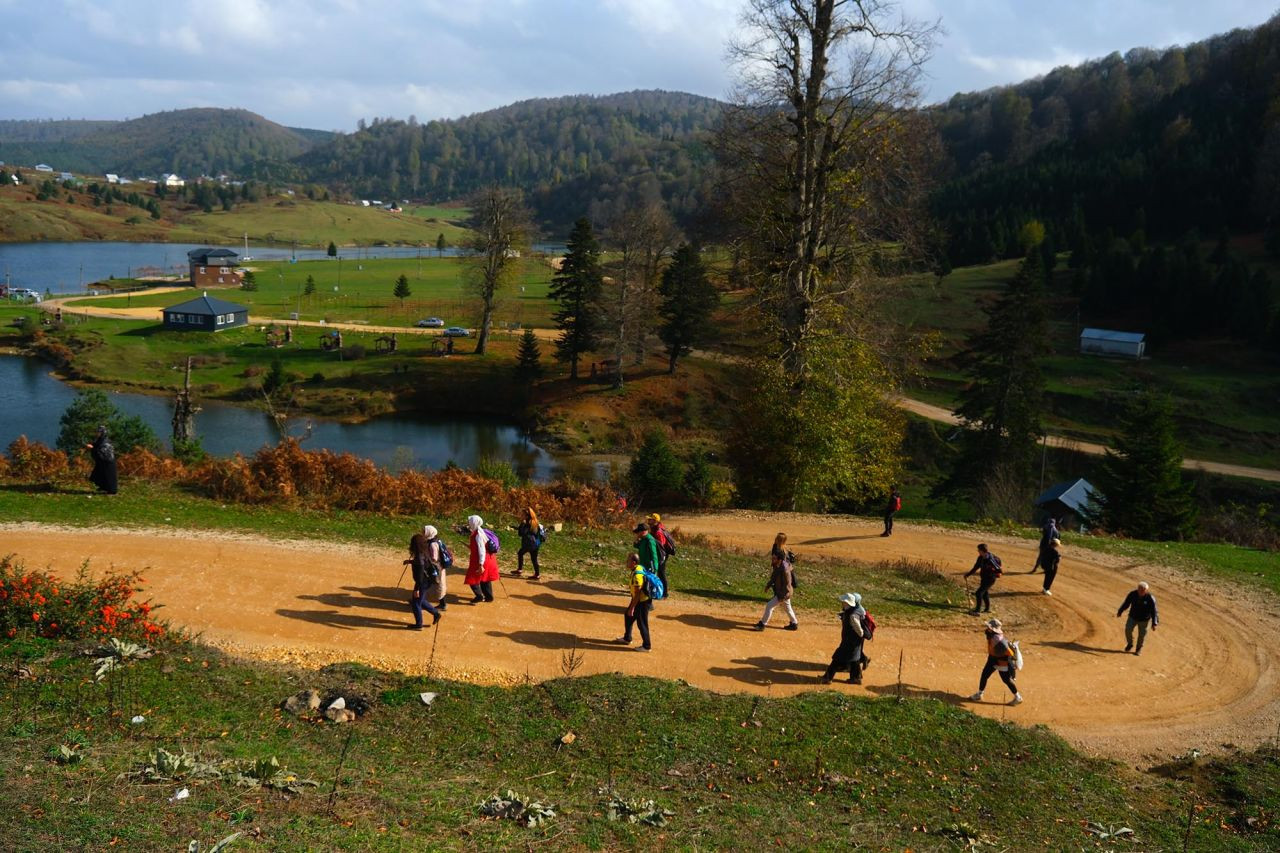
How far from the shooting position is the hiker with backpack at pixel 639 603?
13.4 m

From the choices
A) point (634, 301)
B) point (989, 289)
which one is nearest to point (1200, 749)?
point (634, 301)

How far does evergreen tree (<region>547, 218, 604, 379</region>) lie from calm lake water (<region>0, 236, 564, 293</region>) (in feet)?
250

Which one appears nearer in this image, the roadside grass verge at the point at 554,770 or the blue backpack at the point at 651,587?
the roadside grass verge at the point at 554,770

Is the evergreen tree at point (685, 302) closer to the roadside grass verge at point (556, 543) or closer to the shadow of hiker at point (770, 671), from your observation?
the roadside grass verge at point (556, 543)

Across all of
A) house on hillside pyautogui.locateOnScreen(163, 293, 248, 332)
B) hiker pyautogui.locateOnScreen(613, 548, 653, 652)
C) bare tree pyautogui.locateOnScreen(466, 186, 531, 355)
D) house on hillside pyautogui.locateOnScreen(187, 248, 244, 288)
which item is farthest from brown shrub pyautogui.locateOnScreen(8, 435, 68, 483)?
house on hillside pyautogui.locateOnScreen(187, 248, 244, 288)

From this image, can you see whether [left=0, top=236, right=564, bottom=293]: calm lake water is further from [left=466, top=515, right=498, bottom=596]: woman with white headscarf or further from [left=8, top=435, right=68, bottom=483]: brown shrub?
[left=466, top=515, right=498, bottom=596]: woman with white headscarf

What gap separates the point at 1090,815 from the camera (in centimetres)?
1032

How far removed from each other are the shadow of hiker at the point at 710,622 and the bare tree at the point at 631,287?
44.1 metres

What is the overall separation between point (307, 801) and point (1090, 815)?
8.75 m

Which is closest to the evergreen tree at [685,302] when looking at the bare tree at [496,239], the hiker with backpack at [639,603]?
the bare tree at [496,239]

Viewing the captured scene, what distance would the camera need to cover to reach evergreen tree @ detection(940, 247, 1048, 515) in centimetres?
3962

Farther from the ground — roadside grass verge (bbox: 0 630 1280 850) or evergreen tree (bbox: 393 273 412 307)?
evergreen tree (bbox: 393 273 412 307)

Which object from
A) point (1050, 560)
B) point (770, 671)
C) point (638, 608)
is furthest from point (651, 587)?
point (1050, 560)

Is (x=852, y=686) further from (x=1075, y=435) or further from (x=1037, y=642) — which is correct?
(x=1075, y=435)
